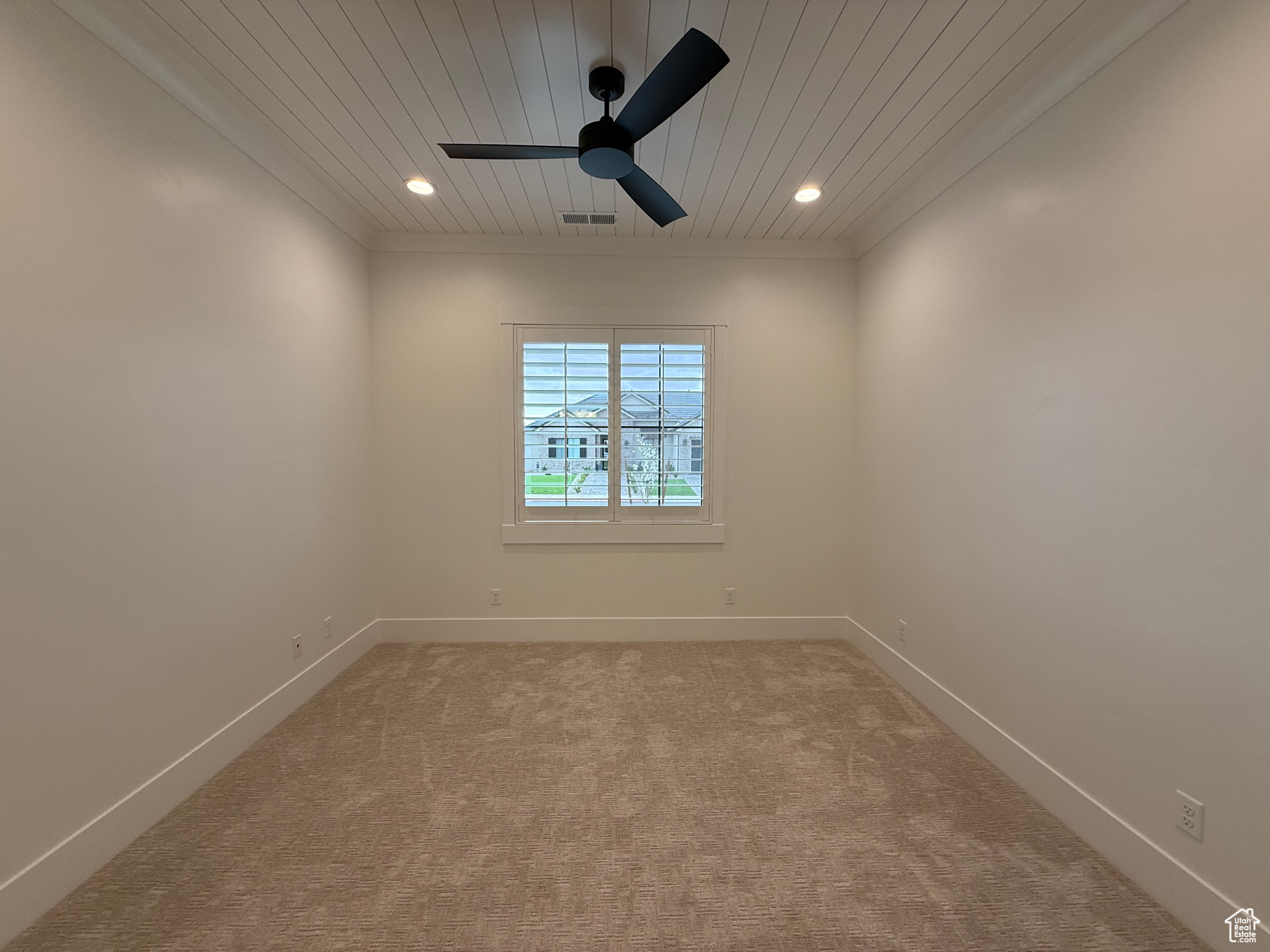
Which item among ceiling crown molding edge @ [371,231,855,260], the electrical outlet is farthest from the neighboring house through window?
the electrical outlet

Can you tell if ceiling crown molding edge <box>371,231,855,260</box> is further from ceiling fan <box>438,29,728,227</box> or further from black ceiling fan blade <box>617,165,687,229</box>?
ceiling fan <box>438,29,728,227</box>

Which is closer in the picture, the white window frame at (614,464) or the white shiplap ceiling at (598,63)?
the white shiplap ceiling at (598,63)

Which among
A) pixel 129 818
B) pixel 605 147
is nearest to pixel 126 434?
pixel 129 818

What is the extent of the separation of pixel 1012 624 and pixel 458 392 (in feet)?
11.2

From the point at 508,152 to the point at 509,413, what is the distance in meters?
1.95

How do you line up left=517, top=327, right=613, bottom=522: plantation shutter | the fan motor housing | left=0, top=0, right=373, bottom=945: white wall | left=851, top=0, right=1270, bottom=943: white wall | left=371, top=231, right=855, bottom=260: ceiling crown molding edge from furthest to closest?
left=517, top=327, right=613, bottom=522: plantation shutter, left=371, top=231, right=855, bottom=260: ceiling crown molding edge, the fan motor housing, left=0, top=0, right=373, bottom=945: white wall, left=851, top=0, right=1270, bottom=943: white wall

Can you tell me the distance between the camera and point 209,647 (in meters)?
2.24

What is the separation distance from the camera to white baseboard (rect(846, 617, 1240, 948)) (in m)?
1.51

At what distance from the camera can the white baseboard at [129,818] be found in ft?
4.99

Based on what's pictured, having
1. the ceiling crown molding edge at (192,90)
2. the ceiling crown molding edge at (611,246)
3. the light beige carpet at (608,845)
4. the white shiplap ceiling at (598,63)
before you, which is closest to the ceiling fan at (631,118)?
the white shiplap ceiling at (598,63)

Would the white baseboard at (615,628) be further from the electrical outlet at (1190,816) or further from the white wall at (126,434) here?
the electrical outlet at (1190,816)

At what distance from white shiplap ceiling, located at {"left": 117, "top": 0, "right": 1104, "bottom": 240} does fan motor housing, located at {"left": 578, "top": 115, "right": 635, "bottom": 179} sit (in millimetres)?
264

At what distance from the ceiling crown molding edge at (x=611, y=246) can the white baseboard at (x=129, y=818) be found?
280 centimetres

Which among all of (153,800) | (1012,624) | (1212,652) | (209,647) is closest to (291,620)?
(209,647)
